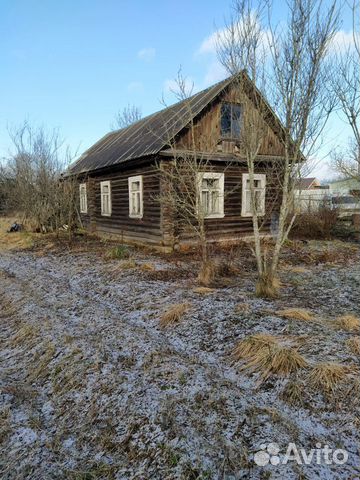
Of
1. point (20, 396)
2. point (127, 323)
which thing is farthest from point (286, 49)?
point (20, 396)

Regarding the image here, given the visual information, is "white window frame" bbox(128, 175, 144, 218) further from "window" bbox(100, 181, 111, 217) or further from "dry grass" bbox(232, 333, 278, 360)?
"dry grass" bbox(232, 333, 278, 360)

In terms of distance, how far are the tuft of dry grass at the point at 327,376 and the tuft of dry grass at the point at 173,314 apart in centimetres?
205

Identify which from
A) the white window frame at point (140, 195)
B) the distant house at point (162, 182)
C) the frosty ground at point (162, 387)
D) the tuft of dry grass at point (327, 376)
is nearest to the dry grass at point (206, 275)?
the frosty ground at point (162, 387)

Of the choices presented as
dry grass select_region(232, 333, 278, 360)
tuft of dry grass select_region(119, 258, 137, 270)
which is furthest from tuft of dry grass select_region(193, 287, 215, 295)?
tuft of dry grass select_region(119, 258, 137, 270)

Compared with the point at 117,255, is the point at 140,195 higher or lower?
higher

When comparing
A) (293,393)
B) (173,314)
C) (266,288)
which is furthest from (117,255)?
(293,393)

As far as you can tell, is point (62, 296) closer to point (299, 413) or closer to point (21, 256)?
point (299, 413)

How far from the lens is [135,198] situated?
11766 millimetres

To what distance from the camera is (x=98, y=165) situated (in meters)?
13.5

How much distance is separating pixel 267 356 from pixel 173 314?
1646mm

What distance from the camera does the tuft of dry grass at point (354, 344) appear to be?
3431 millimetres

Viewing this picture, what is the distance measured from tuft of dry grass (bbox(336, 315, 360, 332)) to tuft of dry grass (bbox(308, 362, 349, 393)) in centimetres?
107

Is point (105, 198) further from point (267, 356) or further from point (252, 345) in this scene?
point (267, 356)

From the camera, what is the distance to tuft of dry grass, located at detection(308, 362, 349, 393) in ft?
9.55
